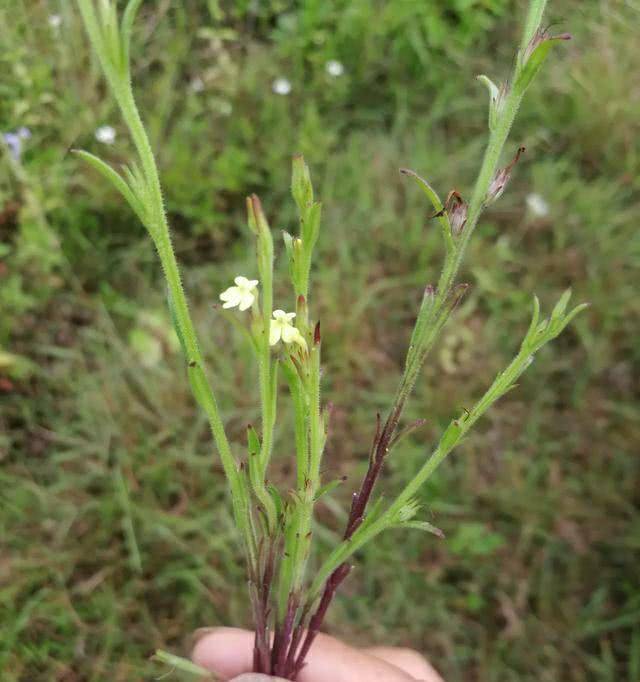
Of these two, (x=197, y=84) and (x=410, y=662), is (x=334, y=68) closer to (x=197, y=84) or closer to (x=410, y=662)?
(x=197, y=84)

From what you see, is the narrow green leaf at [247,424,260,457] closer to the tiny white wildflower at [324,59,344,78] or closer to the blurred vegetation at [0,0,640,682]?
A: the blurred vegetation at [0,0,640,682]

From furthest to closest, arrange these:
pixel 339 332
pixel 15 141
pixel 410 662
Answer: pixel 339 332
pixel 15 141
pixel 410 662

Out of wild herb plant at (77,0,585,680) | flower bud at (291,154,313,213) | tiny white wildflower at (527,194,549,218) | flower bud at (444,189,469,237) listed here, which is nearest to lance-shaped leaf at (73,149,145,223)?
wild herb plant at (77,0,585,680)

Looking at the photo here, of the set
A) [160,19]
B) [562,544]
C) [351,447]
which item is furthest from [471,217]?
[160,19]

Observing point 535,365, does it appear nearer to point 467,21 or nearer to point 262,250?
point 467,21

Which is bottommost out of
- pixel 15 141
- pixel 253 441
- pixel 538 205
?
pixel 253 441

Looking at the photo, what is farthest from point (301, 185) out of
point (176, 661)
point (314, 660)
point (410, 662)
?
point (410, 662)
